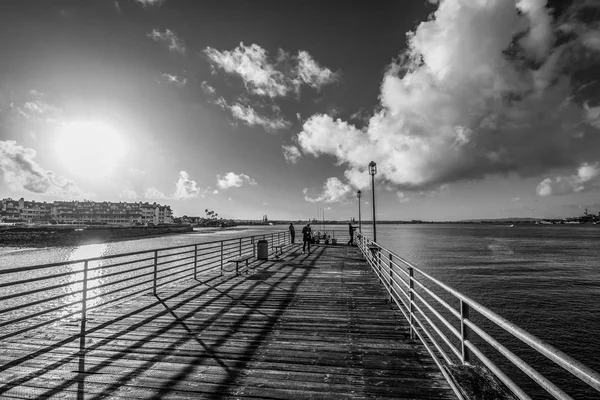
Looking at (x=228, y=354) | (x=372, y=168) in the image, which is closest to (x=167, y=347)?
(x=228, y=354)

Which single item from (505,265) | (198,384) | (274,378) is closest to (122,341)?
(198,384)

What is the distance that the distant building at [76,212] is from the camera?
148375mm

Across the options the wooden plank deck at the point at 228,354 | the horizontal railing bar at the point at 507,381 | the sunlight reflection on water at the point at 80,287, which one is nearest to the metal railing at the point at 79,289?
the sunlight reflection on water at the point at 80,287

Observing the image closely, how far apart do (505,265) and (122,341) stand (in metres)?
38.0

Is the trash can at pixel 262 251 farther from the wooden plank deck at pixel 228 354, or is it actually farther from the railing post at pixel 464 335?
the railing post at pixel 464 335

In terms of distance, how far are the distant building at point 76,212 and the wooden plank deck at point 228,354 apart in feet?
536

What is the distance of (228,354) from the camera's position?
4.74m

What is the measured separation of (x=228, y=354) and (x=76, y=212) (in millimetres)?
183742

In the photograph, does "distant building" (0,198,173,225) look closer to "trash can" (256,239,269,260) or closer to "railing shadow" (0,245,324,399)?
"trash can" (256,239,269,260)

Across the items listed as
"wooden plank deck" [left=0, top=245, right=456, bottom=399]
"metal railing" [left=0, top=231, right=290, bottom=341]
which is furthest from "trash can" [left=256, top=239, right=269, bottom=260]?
"wooden plank deck" [left=0, top=245, right=456, bottom=399]

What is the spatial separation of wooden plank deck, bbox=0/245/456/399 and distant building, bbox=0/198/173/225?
163327 millimetres

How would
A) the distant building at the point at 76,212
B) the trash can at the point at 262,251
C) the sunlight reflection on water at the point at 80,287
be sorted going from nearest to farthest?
the sunlight reflection on water at the point at 80,287 < the trash can at the point at 262,251 < the distant building at the point at 76,212

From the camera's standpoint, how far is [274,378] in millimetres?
4008

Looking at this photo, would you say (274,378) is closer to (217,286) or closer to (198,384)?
(198,384)
